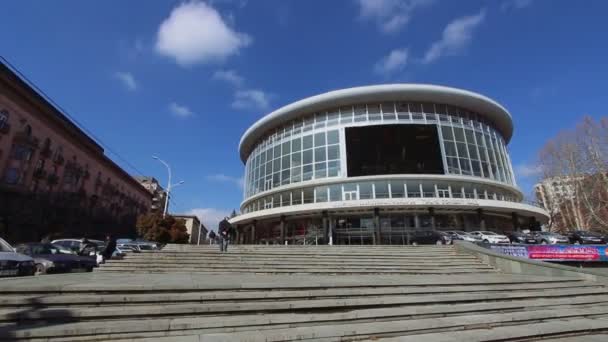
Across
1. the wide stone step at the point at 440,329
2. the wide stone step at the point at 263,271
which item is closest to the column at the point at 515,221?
the wide stone step at the point at 263,271

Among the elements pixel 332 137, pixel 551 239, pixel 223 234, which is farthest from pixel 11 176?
pixel 551 239

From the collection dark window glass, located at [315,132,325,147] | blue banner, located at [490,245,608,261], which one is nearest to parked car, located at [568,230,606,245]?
blue banner, located at [490,245,608,261]

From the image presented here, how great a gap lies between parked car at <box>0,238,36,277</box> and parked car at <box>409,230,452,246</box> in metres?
22.9

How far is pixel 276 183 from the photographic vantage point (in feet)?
115

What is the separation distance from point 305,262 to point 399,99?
25941 mm

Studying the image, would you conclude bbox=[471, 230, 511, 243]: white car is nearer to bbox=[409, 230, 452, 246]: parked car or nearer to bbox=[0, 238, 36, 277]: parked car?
bbox=[409, 230, 452, 246]: parked car

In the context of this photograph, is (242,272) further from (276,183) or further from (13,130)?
(13,130)

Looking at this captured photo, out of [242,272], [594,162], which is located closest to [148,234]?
[242,272]

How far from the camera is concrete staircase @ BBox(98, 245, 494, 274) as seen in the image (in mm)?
11891

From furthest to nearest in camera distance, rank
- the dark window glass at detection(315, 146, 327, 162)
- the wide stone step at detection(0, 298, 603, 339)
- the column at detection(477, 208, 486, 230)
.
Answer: the dark window glass at detection(315, 146, 327, 162)
the column at detection(477, 208, 486, 230)
the wide stone step at detection(0, 298, 603, 339)

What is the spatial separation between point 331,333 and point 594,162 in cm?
3793

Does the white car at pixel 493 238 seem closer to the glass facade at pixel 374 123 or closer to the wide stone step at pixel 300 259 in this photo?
the wide stone step at pixel 300 259

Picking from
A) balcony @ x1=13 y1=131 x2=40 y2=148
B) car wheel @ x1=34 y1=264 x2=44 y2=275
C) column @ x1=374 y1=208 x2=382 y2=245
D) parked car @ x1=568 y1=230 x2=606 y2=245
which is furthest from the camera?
balcony @ x1=13 y1=131 x2=40 y2=148

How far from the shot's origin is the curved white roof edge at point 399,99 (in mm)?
32406
